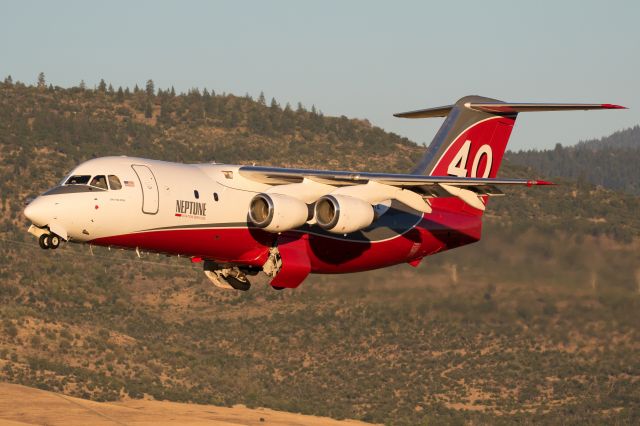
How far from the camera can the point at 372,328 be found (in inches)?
1932

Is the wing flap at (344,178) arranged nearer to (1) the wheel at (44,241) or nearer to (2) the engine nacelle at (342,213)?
(2) the engine nacelle at (342,213)

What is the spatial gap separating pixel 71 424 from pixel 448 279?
11.5 m

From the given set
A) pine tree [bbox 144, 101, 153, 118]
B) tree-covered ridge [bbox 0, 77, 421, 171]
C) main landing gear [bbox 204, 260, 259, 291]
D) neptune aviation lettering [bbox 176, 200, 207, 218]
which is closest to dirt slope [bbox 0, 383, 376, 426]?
main landing gear [bbox 204, 260, 259, 291]

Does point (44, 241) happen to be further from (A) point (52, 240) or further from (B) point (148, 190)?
(B) point (148, 190)

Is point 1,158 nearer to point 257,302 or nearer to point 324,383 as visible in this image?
point 257,302

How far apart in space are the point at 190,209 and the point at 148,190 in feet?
2.91

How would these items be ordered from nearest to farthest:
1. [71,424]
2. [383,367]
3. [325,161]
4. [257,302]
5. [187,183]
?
[187,183], [71,424], [383,367], [257,302], [325,161]

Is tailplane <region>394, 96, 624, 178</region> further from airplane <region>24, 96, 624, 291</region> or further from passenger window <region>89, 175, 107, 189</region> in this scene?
passenger window <region>89, 175, 107, 189</region>

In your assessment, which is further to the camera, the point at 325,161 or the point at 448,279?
the point at 325,161

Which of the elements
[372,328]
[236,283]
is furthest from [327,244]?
[372,328]

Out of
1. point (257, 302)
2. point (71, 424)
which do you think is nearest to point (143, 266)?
point (257, 302)

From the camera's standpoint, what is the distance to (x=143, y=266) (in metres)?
58.8

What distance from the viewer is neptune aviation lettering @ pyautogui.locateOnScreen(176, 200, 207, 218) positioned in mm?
23781

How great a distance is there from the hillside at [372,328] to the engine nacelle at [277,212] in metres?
7.67
